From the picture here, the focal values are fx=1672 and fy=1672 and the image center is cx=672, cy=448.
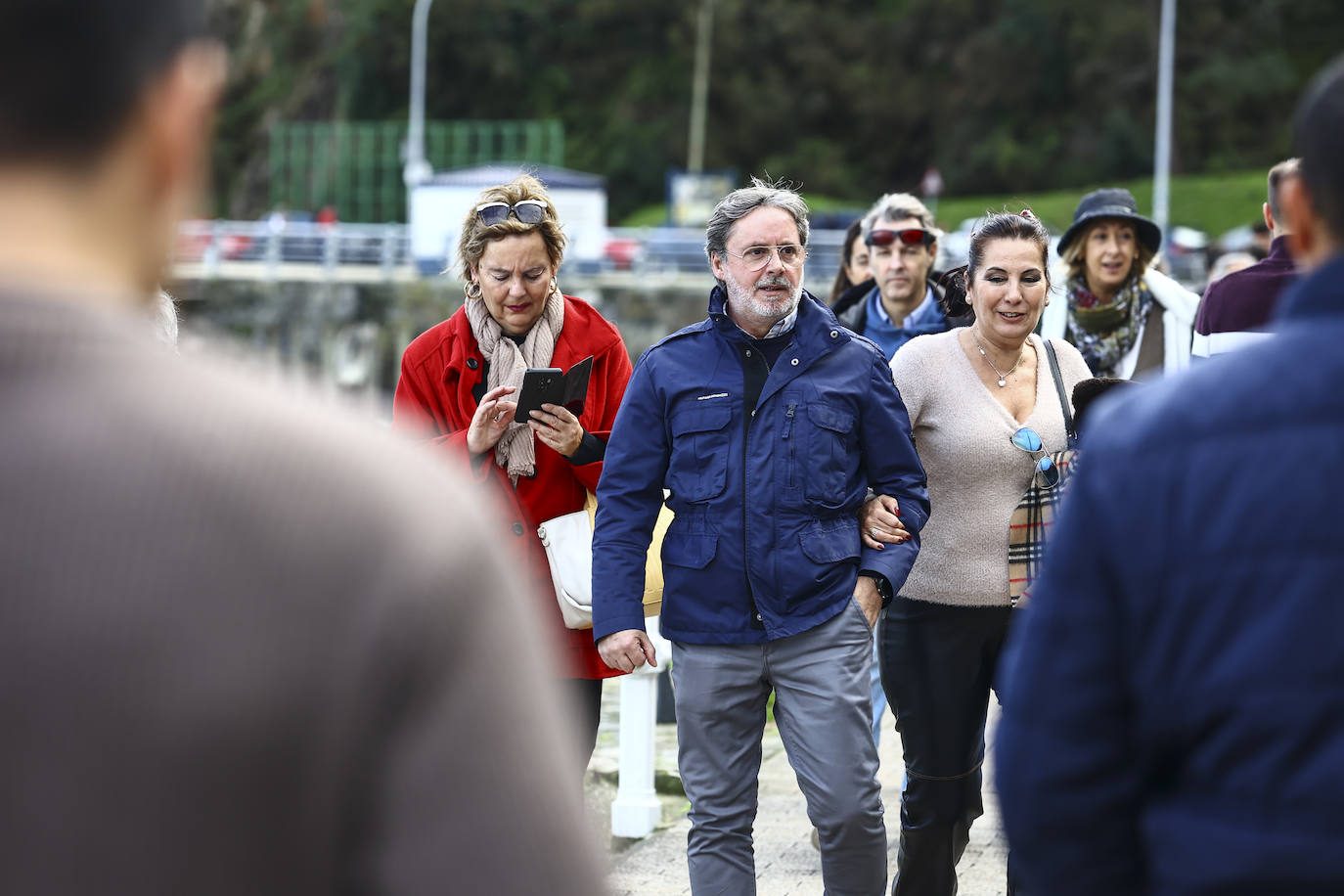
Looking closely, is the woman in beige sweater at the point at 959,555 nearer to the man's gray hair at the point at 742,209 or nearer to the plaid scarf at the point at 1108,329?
the man's gray hair at the point at 742,209

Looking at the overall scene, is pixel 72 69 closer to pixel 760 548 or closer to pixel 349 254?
pixel 760 548

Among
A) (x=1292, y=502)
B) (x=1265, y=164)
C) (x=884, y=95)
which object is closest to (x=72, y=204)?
(x=1292, y=502)

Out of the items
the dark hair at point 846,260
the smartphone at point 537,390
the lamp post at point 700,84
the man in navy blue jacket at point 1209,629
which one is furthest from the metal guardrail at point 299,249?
the man in navy blue jacket at point 1209,629

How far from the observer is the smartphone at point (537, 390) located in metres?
4.36

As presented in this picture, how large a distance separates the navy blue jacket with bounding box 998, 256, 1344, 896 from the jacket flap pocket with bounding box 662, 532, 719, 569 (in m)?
2.42

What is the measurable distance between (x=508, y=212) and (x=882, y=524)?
1.35m

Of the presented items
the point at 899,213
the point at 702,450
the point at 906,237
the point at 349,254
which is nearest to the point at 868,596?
the point at 702,450

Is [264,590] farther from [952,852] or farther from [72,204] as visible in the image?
[952,852]

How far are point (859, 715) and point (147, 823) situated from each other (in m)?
3.29

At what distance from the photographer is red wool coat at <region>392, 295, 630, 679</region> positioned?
4.52m

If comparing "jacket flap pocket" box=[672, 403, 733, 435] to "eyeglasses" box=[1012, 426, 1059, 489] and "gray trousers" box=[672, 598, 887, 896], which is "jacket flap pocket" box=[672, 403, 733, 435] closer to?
"gray trousers" box=[672, 598, 887, 896]

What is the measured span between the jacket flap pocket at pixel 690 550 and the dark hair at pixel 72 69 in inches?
124

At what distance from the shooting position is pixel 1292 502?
1.62m

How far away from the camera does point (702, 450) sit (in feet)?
14.1
